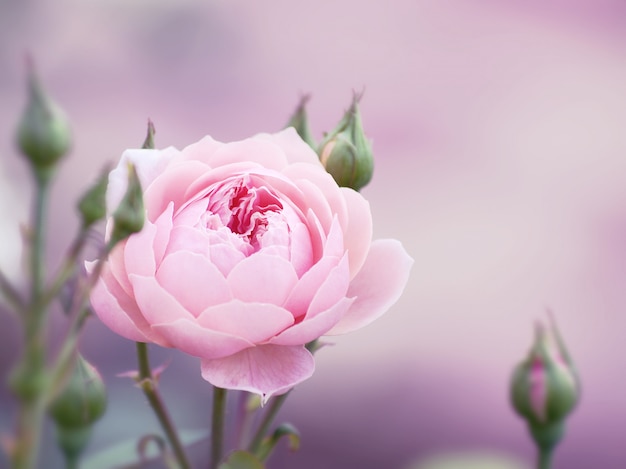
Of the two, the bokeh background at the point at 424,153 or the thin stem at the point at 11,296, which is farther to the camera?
the bokeh background at the point at 424,153

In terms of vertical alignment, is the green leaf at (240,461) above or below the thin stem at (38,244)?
below

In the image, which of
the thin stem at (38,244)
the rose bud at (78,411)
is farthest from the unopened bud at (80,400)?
the thin stem at (38,244)

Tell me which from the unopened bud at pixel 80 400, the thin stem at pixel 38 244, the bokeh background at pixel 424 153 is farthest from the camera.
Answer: the bokeh background at pixel 424 153

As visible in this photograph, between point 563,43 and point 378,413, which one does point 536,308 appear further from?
point 563,43

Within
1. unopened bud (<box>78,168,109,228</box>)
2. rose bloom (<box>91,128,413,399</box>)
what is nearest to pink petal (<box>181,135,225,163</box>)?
rose bloom (<box>91,128,413,399</box>)

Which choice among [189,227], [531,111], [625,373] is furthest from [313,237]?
[531,111]

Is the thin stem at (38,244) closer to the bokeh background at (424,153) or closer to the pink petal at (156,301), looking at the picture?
the pink petal at (156,301)

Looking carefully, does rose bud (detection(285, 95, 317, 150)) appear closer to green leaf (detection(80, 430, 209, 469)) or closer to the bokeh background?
green leaf (detection(80, 430, 209, 469))
